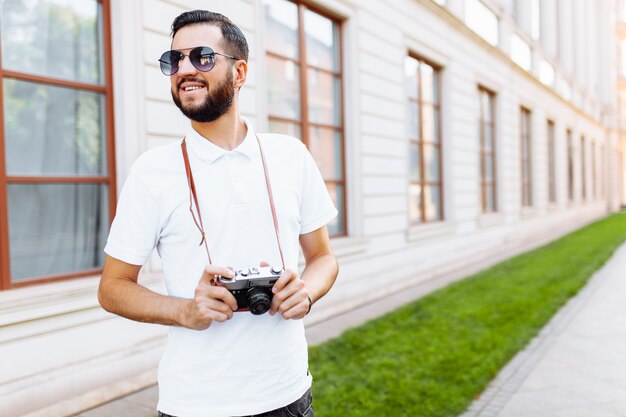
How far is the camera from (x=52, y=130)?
4562 mm

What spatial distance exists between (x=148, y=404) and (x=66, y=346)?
72 centimetres

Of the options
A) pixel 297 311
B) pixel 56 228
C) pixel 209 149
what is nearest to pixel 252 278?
pixel 297 311

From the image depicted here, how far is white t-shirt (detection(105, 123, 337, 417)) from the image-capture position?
61.9 inches

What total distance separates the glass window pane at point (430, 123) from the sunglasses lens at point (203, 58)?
933 centimetres

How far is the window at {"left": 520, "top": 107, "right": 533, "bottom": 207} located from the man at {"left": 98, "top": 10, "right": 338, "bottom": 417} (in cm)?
1639

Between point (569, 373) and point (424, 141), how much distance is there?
20.3 feet

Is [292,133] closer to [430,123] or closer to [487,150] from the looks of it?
[430,123]

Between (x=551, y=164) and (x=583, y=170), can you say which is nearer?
(x=551, y=164)

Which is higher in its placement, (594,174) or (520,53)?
(520,53)

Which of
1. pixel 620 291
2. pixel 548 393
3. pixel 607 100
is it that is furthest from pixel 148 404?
pixel 607 100

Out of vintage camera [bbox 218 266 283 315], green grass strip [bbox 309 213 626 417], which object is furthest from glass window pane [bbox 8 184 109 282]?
vintage camera [bbox 218 266 283 315]

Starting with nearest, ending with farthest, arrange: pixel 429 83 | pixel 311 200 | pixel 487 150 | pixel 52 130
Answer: pixel 311 200
pixel 52 130
pixel 429 83
pixel 487 150

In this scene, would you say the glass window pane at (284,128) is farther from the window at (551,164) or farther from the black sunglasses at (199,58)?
the window at (551,164)

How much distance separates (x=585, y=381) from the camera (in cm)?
473
